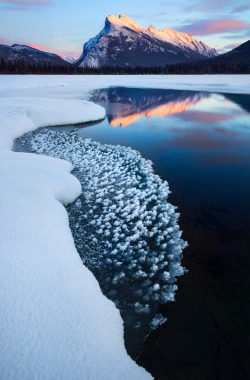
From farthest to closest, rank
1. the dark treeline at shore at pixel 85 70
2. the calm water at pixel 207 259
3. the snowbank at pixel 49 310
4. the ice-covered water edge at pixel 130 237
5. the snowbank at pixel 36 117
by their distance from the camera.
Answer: the dark treeline at shore at pixel 85 70
the snowbank at pixel 36 117
the ice-covered water edge at pixel 130 237
the calm water at pixel 207 259
the snowbank at pixel 49 310

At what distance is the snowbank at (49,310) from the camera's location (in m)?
2.48

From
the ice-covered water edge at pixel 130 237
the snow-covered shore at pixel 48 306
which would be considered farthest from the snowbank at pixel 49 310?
the ice-covered water edge at pixel 130 237

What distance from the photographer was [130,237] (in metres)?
5.07

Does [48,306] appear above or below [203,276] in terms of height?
above

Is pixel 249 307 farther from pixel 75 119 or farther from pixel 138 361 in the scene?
pixel 75 119

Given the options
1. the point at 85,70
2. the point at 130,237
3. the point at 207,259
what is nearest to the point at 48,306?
the point at 130,237

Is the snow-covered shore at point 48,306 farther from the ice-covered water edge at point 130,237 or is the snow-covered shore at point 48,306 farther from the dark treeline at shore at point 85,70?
the dark treeline at shore at point 85,70

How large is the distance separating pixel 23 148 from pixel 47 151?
119 cm

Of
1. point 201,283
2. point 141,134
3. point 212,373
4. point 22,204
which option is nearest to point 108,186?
point 22,204

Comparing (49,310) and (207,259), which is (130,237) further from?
(49,310)

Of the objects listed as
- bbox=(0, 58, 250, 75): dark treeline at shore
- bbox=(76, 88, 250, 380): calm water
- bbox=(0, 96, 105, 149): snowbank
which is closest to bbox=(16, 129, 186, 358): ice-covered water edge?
bbox=(76, 88, 250, 380): calm water

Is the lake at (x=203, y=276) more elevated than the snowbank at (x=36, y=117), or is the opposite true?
the snowbank at (x=36, y=117)

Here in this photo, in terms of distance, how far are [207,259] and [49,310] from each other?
3.09 metres

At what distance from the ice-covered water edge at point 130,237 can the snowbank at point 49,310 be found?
15.5 inches
